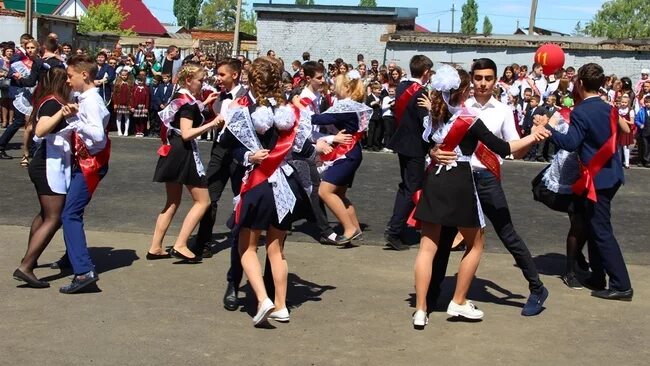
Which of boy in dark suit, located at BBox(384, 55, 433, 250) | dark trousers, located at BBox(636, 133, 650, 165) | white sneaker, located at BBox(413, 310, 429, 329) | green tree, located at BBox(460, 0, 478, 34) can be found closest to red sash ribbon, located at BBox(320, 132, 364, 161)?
boy in dark suit, located at BBox(384, 55, 433, 250)

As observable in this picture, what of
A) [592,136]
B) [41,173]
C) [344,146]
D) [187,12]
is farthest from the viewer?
[187,12]

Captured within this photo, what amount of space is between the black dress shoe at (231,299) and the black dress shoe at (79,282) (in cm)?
100

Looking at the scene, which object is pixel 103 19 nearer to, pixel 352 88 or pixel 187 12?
pixel 187 12

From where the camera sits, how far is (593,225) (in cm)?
Answer: 719

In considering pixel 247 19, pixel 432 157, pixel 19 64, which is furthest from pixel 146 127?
pixel 247 19

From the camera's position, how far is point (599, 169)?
714 cm

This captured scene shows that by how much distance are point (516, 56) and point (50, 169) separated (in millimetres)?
21481

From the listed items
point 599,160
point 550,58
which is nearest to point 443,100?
point 599,160

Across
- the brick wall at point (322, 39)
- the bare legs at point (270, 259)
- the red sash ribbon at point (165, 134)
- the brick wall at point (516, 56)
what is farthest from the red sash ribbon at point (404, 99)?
the brick wall at point (322, 39)

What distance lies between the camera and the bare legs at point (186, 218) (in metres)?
7.98

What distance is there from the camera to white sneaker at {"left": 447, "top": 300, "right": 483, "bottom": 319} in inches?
253

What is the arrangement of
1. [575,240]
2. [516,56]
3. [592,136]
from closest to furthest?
[592,136]
[575,240]
[516,56]

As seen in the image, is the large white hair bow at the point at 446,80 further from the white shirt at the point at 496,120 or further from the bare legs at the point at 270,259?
the bare legs at the point at 270,259

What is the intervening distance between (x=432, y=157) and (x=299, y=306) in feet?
4.67
